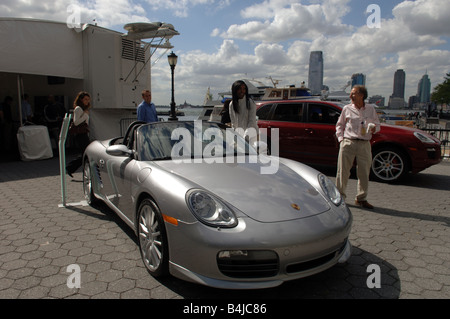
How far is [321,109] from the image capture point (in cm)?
705

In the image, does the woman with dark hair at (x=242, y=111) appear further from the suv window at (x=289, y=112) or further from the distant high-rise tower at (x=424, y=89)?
the distant high-rise tower at (x=424, y=89)

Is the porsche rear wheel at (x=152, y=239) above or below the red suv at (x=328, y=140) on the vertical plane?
below

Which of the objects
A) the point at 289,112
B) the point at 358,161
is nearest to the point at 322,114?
the point at 289,112

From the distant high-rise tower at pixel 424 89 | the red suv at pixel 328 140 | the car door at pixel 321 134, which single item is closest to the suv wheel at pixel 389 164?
the red suv at pixel 328 140

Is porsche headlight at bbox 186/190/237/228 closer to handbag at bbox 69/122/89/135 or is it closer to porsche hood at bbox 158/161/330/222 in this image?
porsche hood at bbox 158/161/330/222

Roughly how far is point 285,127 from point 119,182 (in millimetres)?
4815

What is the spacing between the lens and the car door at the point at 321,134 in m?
6.80

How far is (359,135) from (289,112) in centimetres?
313

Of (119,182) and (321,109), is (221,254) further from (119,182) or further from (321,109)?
(321,109)

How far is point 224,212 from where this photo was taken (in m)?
2.30

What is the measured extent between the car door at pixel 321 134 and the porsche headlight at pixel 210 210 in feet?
16.3

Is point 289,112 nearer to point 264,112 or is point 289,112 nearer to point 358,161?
point 264,112

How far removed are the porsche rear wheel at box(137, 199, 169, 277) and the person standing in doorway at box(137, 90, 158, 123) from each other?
13.4 feet
